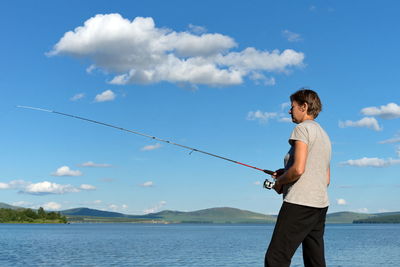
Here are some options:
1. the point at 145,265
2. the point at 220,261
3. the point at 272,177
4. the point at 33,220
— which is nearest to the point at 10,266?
the point at 145,265

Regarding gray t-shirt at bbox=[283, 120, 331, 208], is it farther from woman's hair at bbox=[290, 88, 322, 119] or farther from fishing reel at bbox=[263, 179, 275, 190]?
fishing reel at bbox=[263, 179, 275, 190]

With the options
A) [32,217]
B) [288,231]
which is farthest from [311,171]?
[32,217]

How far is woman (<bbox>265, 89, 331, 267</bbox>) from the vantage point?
14.8 ft

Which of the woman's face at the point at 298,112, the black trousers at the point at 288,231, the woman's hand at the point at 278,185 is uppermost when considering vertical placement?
the woman's face at the point at 298,112

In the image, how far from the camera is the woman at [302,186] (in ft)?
14.8

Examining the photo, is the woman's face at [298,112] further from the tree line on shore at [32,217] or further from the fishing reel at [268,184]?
the tree line on shore at [32,217]

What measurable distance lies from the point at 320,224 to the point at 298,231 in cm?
37

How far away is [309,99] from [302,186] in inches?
31.6

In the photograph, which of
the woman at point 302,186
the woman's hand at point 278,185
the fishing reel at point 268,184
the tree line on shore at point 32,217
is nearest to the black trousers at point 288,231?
the woman at point 302,186

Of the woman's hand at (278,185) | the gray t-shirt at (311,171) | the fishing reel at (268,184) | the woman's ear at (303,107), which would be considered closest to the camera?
the gray t-shirt at (311,171)

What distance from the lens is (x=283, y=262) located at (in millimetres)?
4504

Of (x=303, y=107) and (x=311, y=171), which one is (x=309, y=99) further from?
(x=311, y=171)

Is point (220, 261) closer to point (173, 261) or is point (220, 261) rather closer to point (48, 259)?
point (173, 261)

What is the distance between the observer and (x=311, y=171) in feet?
15.1
